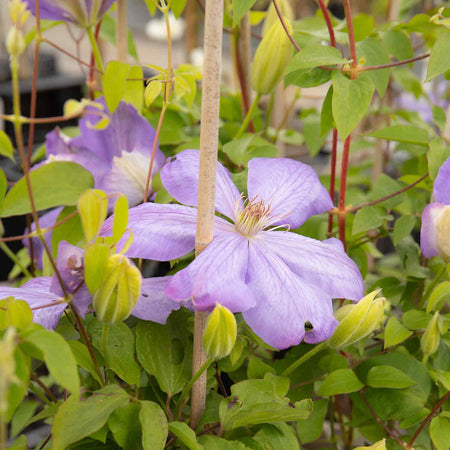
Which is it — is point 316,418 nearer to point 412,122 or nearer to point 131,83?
point 131,83

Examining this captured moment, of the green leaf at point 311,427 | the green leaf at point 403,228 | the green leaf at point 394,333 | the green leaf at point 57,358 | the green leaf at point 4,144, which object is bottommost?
the green leaf at point 311,427

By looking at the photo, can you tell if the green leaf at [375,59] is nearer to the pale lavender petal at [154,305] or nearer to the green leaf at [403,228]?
the green leaf at [403,228]

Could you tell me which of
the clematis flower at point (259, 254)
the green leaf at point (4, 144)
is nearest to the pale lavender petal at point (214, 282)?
the clematis flower at point (259, 254)

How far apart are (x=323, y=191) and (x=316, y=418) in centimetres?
18

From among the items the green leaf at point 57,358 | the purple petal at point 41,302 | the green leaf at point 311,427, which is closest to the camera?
the green leaf at point 57,358

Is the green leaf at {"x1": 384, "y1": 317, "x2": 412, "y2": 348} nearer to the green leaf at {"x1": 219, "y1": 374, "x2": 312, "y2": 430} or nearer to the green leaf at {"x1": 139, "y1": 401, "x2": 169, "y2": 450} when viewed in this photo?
the green leaf at {"x1": 219, "y1": 374, "x2": 312, "y2": 430}

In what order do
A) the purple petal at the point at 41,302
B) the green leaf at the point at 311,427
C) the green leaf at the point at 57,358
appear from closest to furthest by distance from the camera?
1. the green leaf at the point at 57,358
2. the purple petal at the point at 41,302
3. the green leaf at the point at 311,427

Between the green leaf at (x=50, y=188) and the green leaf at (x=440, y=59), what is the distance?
0.26 metres

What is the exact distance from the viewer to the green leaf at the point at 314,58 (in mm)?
443

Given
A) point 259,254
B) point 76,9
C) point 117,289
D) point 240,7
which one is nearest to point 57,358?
point 117,289

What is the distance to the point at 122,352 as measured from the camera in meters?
0.39

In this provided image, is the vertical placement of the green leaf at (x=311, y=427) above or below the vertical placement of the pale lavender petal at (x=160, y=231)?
below

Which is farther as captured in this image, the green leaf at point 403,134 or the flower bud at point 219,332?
the green leaf at point 403,134

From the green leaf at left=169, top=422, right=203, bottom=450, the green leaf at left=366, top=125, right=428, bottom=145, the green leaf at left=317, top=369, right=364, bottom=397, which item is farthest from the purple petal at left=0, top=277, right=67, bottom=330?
the green leaf at left=366, top=125, right=428, bottom=145
